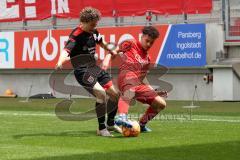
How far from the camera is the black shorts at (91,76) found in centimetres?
1154

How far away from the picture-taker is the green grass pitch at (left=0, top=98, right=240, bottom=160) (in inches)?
352

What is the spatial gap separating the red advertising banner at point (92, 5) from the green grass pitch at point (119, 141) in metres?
9.81

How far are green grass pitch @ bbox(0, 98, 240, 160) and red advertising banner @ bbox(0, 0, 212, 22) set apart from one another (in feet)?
32.2

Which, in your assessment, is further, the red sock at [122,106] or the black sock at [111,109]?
the black sock at [111,109]

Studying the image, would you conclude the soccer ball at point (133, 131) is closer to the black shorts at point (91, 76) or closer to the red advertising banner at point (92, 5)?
the black shorts at point (91, 76)

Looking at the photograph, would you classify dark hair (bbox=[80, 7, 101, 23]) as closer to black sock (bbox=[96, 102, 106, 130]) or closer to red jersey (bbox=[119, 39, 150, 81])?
red jersey (bbox=[119, 39, 150, 81])

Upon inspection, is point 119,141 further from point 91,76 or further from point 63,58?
point 63,58

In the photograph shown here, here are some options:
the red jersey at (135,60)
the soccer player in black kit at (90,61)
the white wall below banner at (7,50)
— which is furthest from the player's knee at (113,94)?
the white wall below banner at (7,50)

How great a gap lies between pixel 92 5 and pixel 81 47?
15.9m

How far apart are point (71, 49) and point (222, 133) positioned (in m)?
2.98

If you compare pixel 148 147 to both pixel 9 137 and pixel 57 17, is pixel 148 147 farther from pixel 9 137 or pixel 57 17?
pixel 57 17

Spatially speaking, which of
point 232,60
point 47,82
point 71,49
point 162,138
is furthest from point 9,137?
point 47,82

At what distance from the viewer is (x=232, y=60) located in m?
23.6

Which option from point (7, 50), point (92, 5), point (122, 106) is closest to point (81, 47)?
point (122, 106)
